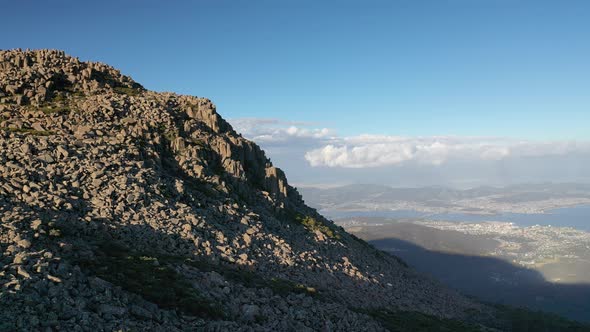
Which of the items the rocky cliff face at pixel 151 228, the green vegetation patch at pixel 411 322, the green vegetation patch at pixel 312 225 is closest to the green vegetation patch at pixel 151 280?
the rocky cliff face at pixel 151 228

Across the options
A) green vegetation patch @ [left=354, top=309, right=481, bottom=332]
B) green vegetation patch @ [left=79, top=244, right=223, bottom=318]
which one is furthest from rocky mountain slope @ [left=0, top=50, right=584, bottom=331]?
green vegetation patch @ [left=354, top=309, right=481, bottom=332]

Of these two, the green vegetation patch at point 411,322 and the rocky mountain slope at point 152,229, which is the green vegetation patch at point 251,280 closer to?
the rocky mountain slope at point 152,229

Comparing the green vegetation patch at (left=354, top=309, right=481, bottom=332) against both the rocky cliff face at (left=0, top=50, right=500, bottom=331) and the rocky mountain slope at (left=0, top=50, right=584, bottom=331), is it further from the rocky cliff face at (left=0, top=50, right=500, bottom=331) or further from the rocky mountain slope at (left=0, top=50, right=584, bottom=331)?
the rocky cliff face at (left=0, top=50, right=500, bottom=331)

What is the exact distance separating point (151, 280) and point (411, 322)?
26747 millimetres

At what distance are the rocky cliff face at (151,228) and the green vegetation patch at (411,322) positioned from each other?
1260mm

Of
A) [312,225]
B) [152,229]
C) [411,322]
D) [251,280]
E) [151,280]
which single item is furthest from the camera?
[312,225]

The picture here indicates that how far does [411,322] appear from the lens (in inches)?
1550

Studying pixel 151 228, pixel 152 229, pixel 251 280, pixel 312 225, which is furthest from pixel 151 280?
pixel 312 225

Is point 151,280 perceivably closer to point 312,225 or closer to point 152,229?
point 152,229

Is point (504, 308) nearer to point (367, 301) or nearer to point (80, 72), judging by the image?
point (367, 301)

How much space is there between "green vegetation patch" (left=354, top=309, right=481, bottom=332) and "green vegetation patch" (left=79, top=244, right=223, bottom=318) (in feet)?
53.5

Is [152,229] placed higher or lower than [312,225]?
higher

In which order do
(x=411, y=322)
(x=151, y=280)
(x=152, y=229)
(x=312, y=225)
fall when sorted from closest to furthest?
(x=151, y=280) → (x=152, y=229) → (x=411, y=322) → (x=312, y=225)

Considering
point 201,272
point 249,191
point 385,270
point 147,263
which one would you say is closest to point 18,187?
point 147,263
